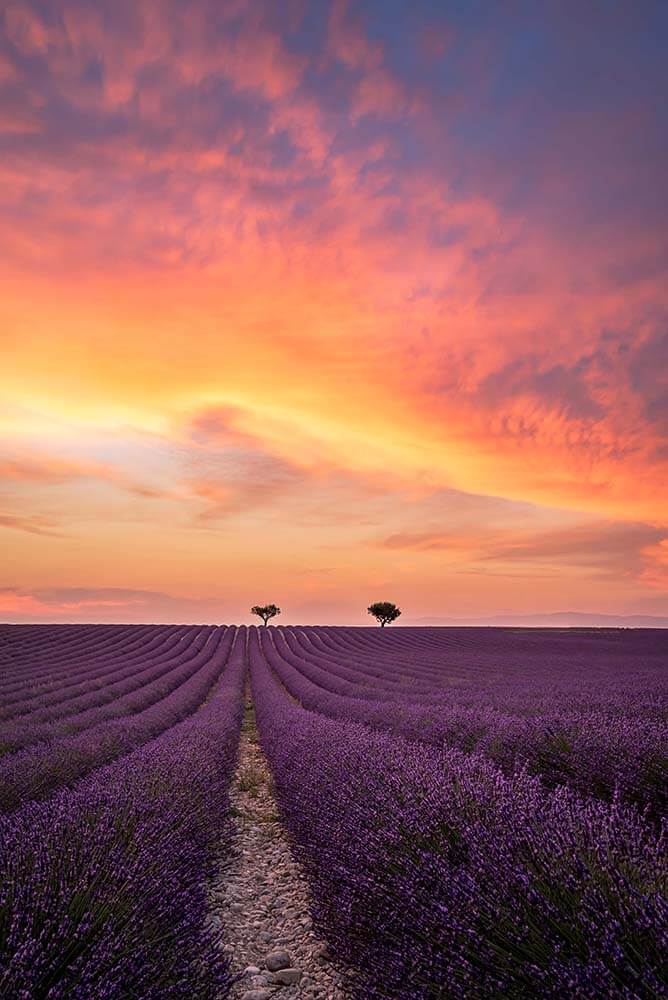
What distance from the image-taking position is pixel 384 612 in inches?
1960

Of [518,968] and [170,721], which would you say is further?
[170,721]

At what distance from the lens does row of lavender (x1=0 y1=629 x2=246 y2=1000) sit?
5.81 ft

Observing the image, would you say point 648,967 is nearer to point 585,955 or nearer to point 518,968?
point 585,955

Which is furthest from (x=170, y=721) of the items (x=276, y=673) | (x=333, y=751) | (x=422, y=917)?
(x=276, y=673)

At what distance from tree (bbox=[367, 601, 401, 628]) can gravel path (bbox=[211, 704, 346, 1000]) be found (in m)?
44.8

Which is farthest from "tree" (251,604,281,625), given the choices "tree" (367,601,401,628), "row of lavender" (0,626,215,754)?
"row of lavender" (0,626,215,754)

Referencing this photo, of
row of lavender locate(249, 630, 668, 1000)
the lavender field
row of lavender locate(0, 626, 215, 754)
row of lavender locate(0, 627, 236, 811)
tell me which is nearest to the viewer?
row of lavender locate(249, 630, 668, 1000)

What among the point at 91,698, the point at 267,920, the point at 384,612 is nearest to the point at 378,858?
the point at 267,920

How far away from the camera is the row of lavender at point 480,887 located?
159cm

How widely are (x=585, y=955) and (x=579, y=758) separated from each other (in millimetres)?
2977

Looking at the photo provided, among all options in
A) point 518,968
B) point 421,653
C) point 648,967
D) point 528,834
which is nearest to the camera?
point 648,967

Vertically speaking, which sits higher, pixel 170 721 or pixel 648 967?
pixel 648 967

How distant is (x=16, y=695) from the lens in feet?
38.4

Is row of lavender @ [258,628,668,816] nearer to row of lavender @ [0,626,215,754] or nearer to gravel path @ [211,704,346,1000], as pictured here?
gravel path @ [211,704,346,1000]
